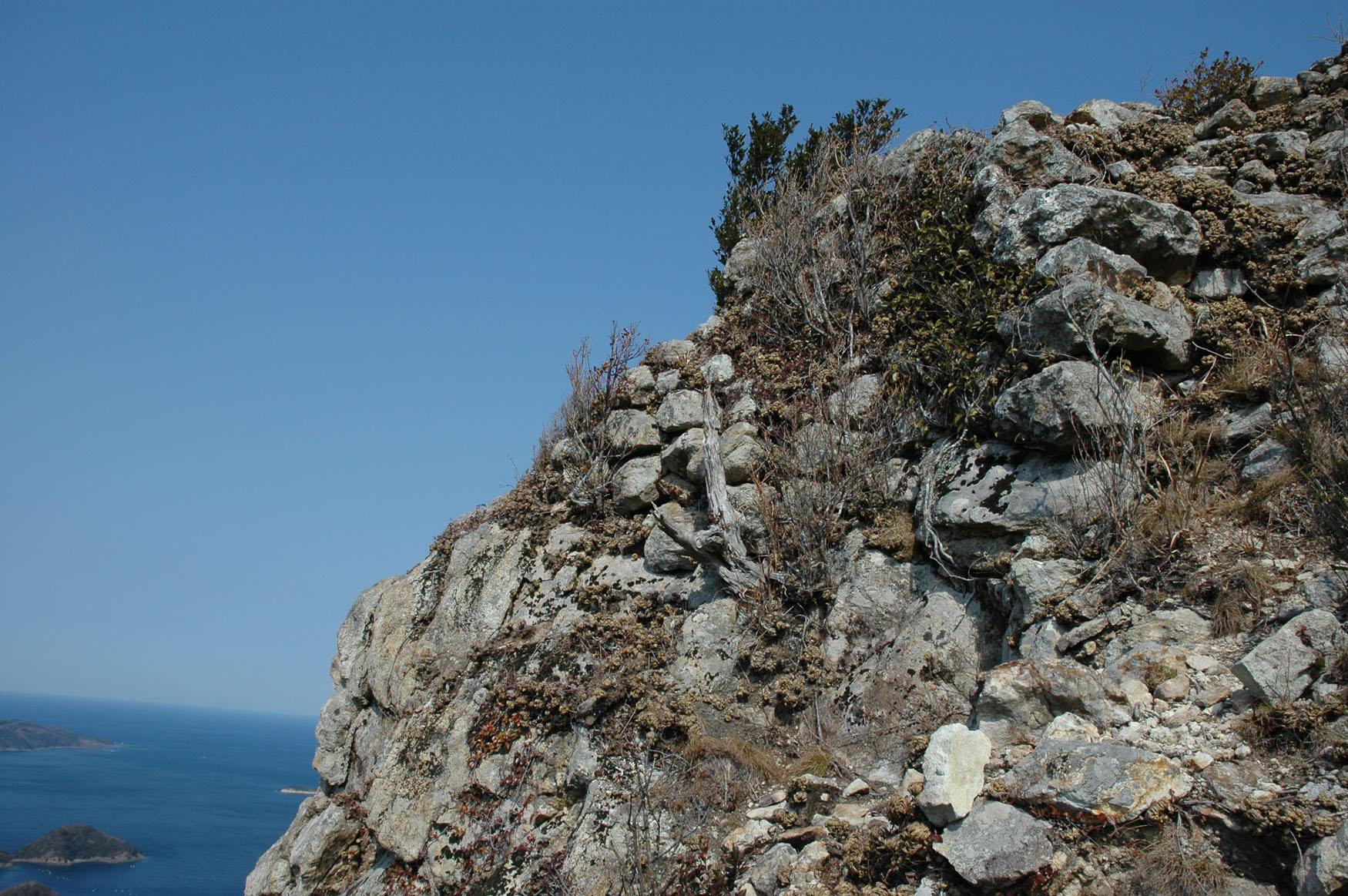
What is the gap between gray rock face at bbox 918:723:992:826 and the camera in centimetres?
568

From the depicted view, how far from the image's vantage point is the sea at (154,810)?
72.2m

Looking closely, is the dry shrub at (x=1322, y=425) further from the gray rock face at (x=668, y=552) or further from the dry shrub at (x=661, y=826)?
the gray rock face at (x=668, y=552)

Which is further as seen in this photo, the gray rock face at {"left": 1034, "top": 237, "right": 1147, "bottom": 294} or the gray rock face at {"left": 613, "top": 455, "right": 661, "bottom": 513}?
the gray rock face at {"left": 613, "top": 455, "right": 661, "bottom": 513}

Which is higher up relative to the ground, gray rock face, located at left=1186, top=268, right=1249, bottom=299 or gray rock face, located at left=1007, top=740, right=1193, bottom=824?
gray rock face, located at left=1186, top=268, right=1249, bottom=299

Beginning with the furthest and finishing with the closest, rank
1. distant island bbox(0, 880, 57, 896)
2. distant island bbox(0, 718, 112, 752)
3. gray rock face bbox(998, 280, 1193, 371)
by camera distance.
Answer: distant island bbox(0, 718, 112, 752) < distant island bbox(0, 880, 57, 896) < gray rock face bbox(998, 280, 1193, 371)

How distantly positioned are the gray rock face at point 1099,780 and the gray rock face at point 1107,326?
4.91 metres

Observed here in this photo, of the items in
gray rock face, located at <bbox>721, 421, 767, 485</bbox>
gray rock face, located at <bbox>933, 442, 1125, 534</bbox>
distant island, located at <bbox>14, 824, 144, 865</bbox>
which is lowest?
distant island, located at <bbox>14, 824, 144, 865</bbox>

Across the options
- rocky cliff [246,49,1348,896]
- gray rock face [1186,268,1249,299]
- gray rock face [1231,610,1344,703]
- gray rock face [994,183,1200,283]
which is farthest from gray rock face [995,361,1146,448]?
gray rock face [1231,610,1344,703]

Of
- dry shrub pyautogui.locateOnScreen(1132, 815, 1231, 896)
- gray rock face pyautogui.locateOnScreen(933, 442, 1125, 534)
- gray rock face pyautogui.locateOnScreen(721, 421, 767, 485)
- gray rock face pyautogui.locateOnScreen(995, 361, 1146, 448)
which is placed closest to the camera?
dry shrub pyautogui.locateOnScreen(1132, 815, 1231, 896)

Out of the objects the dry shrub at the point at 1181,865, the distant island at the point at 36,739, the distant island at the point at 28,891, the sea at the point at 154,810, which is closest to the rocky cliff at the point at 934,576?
the dry shrub at the point at 1181,865

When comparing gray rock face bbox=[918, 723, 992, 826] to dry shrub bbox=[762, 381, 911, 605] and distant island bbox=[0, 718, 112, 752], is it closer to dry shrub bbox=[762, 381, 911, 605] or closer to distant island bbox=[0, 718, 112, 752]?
dry shrub bbox=[762, 381, 911, 605]

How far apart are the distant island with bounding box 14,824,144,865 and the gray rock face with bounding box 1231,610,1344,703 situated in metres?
97.1

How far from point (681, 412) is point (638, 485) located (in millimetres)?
1408

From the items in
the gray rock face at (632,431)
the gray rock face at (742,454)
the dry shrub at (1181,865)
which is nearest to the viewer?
the dry shrub at (1181,865)
